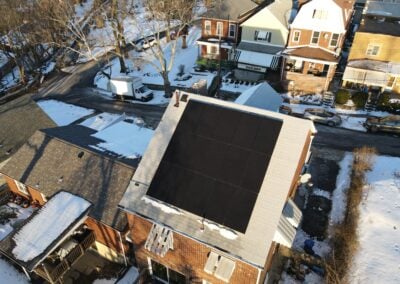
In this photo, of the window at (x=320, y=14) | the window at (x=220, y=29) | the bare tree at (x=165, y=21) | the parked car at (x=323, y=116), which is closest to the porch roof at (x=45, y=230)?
the bare tree at (x=165, y=21)

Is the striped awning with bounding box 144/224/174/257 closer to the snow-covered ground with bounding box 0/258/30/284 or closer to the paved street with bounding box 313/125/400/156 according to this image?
the snow-covered ground with bounding box 0/258/30/284

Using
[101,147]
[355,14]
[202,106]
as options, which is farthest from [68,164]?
[355,14]

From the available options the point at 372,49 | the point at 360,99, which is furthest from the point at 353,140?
the point at 372,49

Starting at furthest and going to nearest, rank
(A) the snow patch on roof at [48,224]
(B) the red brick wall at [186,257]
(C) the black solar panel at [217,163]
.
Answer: (A) the snow patch on roof at [48,224] < (B) the red brick wall at [186,257] < (C) the black solar panel at [217,163]

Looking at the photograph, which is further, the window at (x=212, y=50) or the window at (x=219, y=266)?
the window at (x=212, y=50)

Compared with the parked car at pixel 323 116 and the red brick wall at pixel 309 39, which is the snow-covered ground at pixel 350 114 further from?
the red brick wall at pixel 309 39

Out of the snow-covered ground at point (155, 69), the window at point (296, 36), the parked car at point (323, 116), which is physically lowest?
the snow-covered ground at point (155, 69)
